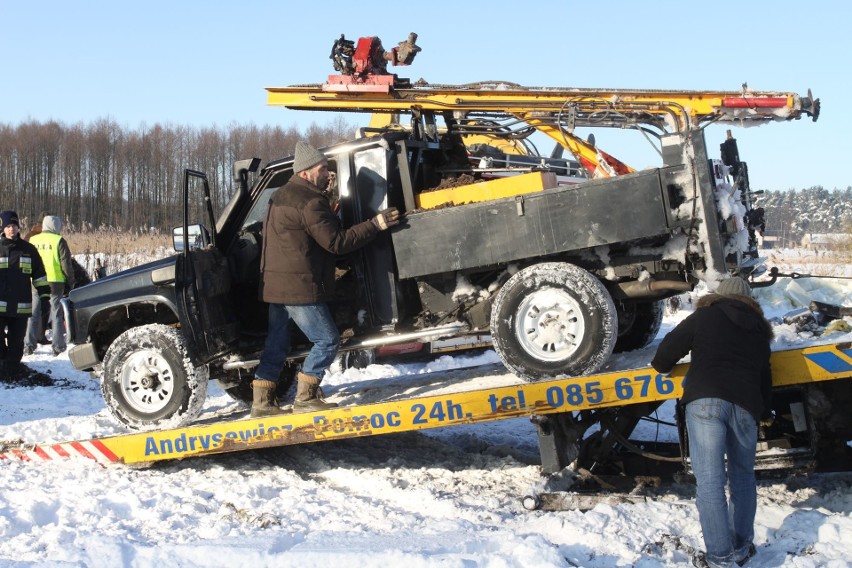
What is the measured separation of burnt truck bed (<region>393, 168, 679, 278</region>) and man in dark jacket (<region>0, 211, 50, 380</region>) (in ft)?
18.9

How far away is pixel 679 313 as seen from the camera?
16266mm

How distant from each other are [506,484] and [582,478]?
1.99 feet

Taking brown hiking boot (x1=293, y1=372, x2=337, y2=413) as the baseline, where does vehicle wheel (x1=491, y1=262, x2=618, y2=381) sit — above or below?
above

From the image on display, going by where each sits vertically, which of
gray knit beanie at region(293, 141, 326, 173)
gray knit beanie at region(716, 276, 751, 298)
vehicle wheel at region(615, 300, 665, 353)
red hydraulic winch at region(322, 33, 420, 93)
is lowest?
vehicle wheel at region(615, 300, 665, 353)

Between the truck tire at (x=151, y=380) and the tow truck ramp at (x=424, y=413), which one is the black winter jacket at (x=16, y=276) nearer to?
the tow truck ramp at (x=424, y=413)

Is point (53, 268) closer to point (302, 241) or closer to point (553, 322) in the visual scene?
point (302, 241)

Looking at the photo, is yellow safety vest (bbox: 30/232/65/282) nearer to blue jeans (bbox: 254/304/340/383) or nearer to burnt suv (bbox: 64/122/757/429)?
burnt suv (bbox: 64/122/757/429)

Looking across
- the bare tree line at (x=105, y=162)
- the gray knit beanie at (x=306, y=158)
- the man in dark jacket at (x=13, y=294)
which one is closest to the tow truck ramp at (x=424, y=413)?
the gray knit beanie at (x=306, y=158)

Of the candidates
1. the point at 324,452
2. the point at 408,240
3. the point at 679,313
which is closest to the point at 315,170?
the point at 408,240

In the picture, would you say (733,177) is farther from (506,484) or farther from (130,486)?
(130,486)

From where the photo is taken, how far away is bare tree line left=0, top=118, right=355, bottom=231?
4091 centimetres

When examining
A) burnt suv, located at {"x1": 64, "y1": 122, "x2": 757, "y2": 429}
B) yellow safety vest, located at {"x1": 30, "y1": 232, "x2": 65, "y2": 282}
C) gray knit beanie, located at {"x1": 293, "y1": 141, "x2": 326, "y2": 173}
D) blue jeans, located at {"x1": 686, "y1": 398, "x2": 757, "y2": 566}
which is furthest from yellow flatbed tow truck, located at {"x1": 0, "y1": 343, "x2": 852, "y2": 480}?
yellow safety vest, located at {"x1": 30, "y1": 232, "x2": 65, "y2": 282}

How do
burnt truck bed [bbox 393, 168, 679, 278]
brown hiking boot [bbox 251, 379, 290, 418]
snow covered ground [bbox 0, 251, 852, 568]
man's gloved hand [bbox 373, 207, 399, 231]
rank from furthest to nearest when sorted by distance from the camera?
brown hiking boot [bbox 251, 379, 290, 418] < man's gloved hand [bbox 373, 207, 399, 231] < burnt truck bed [bbox 393, 168, 679, 278] < snow covered ground [bbox 0, 251, 852, 568]

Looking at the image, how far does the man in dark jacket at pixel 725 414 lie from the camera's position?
13.9 feet
